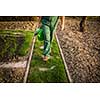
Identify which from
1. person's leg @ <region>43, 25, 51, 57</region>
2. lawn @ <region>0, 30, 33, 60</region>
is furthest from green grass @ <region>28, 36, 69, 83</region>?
lawn @ <region>0, 30, 33, 60</region>

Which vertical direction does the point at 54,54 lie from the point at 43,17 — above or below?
below

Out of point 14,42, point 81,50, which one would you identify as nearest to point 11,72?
point 14,42

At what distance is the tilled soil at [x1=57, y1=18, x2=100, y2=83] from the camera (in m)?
2.42

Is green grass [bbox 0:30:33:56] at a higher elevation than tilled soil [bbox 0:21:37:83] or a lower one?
higher

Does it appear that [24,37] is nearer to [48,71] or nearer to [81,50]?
[48,71]

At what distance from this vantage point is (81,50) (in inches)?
97.1

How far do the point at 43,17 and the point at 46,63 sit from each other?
17.1 inches

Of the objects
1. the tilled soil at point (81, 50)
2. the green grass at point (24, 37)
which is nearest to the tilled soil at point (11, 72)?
the green grass at point (24, 37)

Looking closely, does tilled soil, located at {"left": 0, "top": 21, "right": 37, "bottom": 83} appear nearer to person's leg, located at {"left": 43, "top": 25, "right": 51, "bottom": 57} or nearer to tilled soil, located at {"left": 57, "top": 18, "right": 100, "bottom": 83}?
person's leg, located at {"left": 43, "top": 25, "right": 51, "bottom": 57}

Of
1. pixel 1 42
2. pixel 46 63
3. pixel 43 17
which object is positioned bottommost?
pixel 46 63
